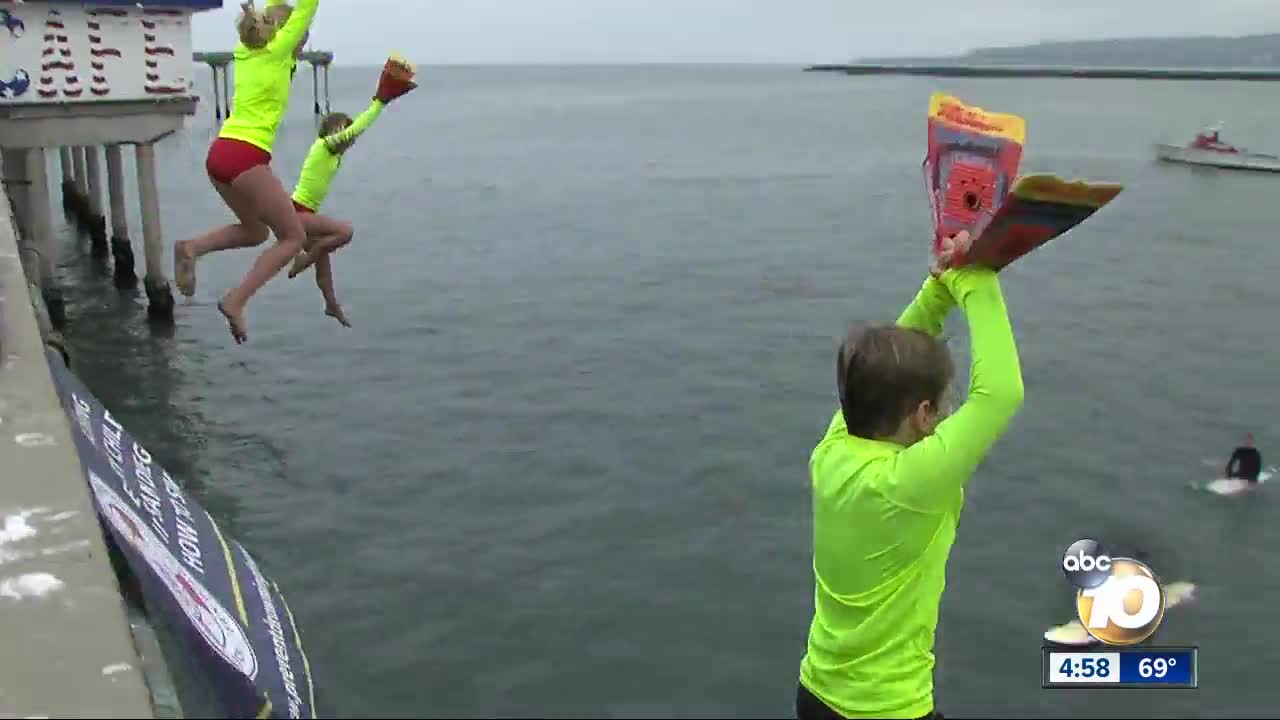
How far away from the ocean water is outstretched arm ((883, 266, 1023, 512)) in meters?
7.85

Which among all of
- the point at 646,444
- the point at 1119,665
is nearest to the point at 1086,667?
the point at 1119,665

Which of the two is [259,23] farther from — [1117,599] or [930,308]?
[1117,599]

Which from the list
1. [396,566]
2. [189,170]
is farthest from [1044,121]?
[396,566]

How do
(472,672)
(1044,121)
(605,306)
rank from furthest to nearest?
(1044,121)
(605,306)
(472,672)

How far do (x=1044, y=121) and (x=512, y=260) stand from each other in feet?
267

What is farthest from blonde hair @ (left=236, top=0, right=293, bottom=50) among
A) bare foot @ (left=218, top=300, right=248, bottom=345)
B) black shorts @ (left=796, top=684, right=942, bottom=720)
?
black shorts @ (left=796, top=684, right=942, bottom=720)

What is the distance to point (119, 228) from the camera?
27312 millimetres

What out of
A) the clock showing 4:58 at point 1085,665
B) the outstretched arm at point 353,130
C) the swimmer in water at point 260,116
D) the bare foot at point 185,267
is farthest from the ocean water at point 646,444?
the outstretched arm at point 353,130

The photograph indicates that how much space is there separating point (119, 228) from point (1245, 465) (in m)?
23.3

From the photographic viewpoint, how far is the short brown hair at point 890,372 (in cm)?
349

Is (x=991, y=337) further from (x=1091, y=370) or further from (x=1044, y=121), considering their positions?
(x=1044, y=121)

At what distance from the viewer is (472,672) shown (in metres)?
11.3

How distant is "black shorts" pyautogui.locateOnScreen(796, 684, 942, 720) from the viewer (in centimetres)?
382

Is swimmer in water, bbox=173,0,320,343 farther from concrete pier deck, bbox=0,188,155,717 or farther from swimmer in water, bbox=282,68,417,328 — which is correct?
concrete pier deck, bbox=0,188,155,717
